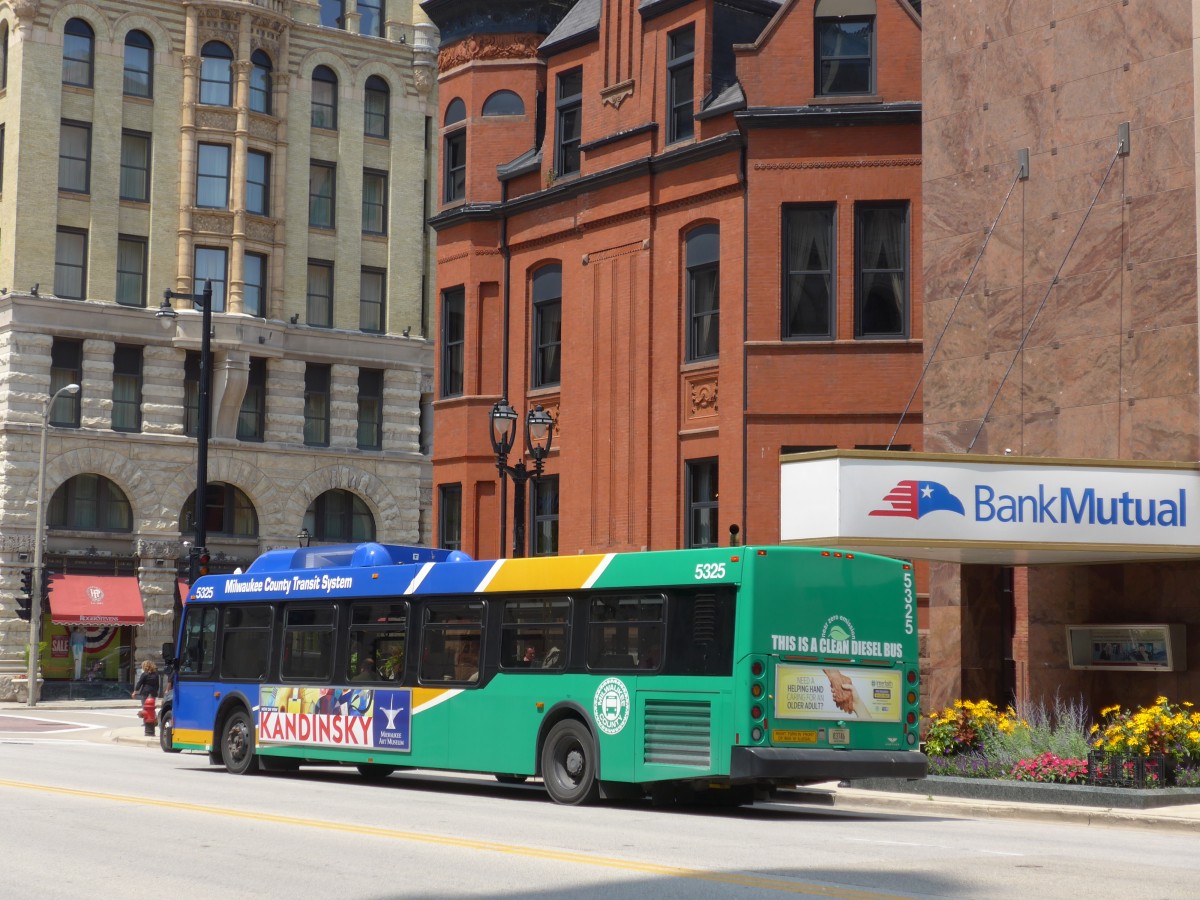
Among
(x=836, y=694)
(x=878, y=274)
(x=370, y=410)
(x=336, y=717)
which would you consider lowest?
(x=336, y=717)

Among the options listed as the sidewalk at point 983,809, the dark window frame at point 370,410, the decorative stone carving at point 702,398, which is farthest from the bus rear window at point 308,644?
the dark window frame at point 370,410

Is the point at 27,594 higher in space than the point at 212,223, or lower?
lower

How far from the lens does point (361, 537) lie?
58.7 meters

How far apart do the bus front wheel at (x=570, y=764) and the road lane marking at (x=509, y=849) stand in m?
3.82

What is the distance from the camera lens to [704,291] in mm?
31203

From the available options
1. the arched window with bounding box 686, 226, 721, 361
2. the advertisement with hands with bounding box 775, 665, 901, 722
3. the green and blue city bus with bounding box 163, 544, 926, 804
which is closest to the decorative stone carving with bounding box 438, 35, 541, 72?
the arched window with bounding box 686, 226, 721, 361

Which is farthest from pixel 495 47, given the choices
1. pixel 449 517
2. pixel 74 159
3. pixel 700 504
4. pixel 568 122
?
pixel 74 159

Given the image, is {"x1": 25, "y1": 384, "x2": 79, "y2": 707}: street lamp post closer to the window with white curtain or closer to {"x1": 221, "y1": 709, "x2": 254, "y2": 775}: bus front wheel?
{"x1": 221, "y1": 709, "x2": 254, "y2": 775}: bus front wheel

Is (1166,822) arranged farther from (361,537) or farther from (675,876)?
(361,537)

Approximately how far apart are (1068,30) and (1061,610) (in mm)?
8364

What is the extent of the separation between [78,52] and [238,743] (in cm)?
3516

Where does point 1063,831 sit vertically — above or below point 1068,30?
below

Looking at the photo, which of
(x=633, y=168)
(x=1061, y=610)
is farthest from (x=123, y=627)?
(x=1061, y=610)

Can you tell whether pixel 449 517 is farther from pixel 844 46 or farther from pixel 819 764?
pixel 819 764
